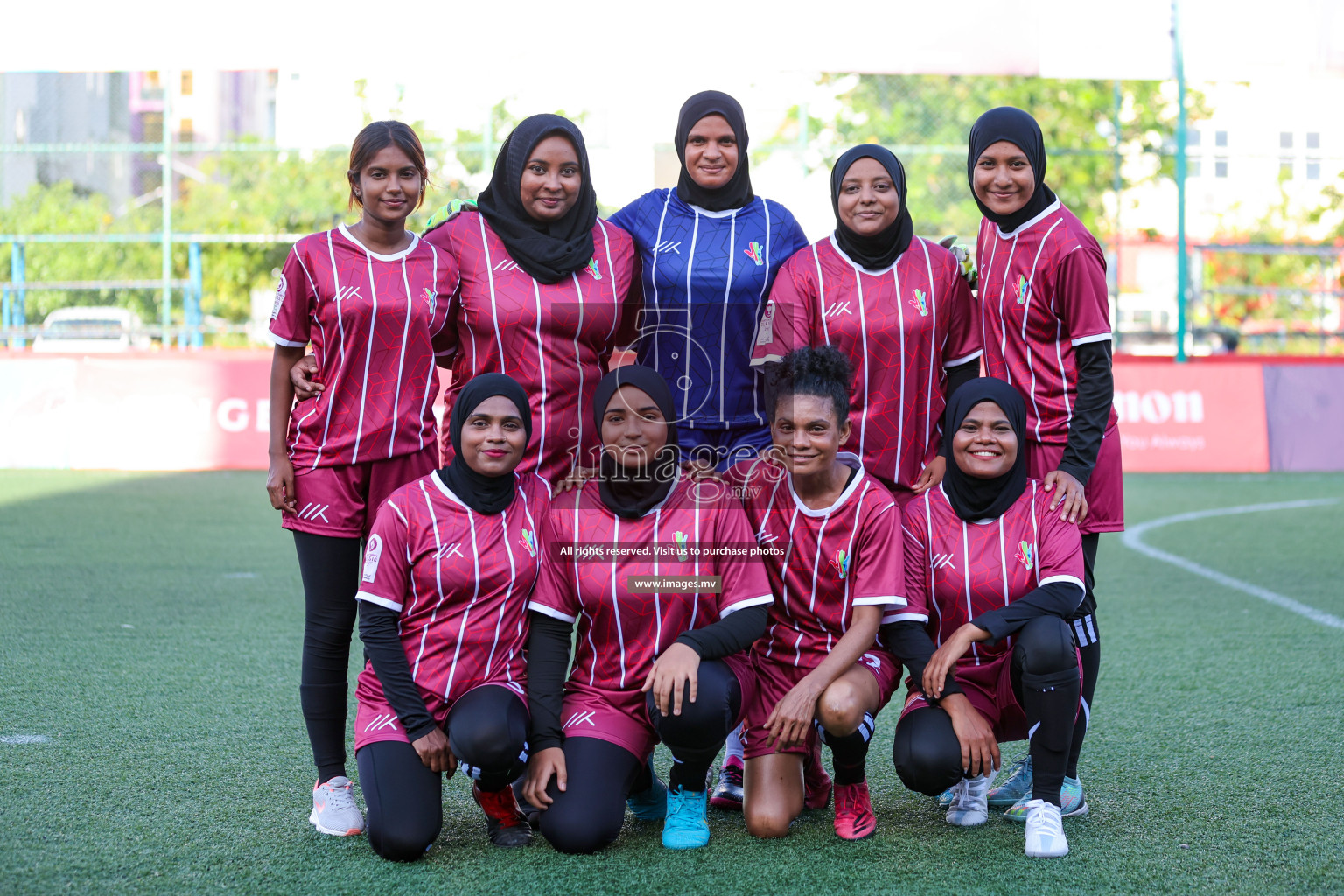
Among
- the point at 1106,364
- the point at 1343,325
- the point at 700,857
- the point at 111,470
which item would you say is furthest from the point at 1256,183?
the point at 700,857

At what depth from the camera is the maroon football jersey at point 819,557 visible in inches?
130

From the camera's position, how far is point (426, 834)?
306 cm

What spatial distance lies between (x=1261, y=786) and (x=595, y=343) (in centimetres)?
229

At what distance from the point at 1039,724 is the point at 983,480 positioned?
2.13 feet

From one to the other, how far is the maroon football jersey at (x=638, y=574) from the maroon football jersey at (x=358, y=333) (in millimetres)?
554

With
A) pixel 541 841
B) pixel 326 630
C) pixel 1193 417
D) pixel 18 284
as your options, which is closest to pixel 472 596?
pixel 326 630

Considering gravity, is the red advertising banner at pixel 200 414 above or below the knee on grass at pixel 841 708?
above

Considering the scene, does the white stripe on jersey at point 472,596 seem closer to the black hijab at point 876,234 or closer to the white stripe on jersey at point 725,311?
the white stripe on jersey at point 725,311

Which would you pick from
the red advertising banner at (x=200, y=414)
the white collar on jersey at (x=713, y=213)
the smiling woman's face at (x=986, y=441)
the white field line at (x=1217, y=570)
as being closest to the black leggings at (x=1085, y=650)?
the smiling woman's face at (x=986, y=441)

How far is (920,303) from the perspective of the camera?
3549 millimetres

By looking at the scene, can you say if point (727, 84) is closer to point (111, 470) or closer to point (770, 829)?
point (111, 470)

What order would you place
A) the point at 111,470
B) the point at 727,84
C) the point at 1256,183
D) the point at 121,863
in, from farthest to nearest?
the point at 1256,183 → the point at 727,84 → the point at 111,470 → the point at 121,863

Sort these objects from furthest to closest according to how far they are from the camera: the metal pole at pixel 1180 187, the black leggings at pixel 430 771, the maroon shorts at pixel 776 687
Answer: the metal pole at pixel 1180 187
the maroon shorts at pixel 776 687
the black leggings at pixel 430 771

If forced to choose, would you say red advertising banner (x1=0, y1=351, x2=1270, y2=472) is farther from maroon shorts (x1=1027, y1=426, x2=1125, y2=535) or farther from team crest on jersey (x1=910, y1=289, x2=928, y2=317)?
team crest on jersey (x1=910, y1=289, x2=928, y2=317)
